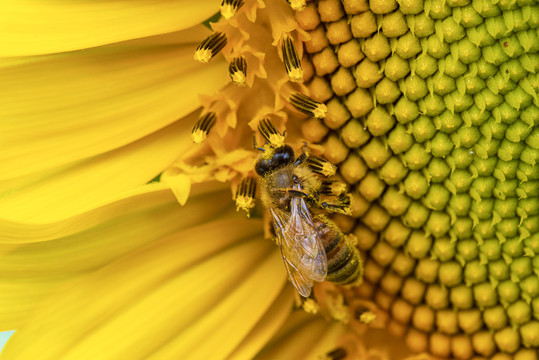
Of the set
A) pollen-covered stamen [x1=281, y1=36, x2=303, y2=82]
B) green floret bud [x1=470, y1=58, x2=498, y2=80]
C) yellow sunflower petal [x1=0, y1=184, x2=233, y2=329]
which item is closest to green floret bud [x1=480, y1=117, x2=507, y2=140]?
green floret bud [x1=470, y1=58, x2=498, y2=80]

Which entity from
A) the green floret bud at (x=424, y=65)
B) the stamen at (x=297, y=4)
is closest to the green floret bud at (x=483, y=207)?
the green floret bud at (x=424, y=65)

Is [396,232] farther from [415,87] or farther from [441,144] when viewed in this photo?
[415,87]

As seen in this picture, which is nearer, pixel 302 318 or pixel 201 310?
pixel 201 310

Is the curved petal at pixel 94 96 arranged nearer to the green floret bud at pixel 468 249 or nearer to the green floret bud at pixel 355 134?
the green floret bud at pixel 355 134

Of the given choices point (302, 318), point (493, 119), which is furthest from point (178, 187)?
point (493, 119)

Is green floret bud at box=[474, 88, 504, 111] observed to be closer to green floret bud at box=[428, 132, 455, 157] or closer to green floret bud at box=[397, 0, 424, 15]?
green floret bud at box=[428, 132, 455, 157]

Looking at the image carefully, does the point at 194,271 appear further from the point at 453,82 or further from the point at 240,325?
the point at 453,82
